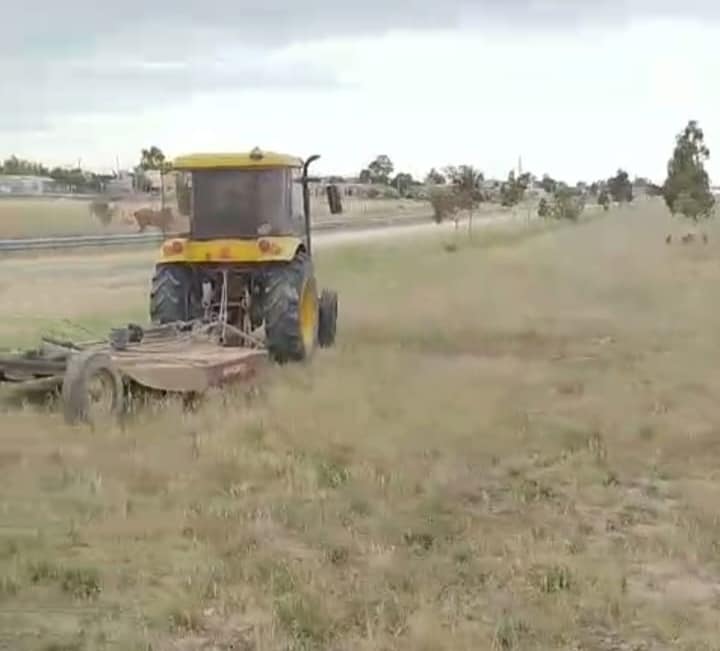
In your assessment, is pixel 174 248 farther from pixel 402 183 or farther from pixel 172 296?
pixel 402 183

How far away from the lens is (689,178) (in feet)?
144

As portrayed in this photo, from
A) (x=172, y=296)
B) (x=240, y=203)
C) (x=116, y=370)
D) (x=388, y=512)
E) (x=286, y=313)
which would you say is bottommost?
(x=388, y=512)

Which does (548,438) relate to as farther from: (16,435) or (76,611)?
(76,611)

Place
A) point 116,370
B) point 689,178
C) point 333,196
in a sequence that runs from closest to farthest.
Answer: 1. point 116,370
2. point 333,196
3. point 689,178

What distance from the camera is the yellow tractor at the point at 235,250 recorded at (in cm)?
1330

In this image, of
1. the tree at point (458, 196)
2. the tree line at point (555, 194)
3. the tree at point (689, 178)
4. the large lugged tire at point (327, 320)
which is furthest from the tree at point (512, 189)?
the large lugged tire at point (327, 320)

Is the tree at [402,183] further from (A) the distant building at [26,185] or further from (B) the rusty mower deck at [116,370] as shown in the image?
(B) the rusty mower deck at [116,370]

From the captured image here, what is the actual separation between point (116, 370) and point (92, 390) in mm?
321

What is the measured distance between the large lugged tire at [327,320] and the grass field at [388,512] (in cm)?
71

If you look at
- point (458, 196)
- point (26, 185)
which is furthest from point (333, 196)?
point (26, 185)

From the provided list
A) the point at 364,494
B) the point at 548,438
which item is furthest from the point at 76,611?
the point at 548,438

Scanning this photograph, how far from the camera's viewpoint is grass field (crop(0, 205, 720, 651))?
5.75 m

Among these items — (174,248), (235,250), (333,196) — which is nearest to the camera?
(235,250)

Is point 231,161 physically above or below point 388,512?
above
